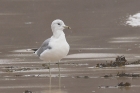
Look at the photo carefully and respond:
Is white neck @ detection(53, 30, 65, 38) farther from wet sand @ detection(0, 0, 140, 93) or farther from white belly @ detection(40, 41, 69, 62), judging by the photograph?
wet sand @ detection(0, 0, 140, 93)

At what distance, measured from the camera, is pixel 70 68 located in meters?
12.1

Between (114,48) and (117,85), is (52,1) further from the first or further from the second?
(117,85)

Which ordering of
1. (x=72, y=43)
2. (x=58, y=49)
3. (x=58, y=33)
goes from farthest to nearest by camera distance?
1. (x=72, y=43)
2. (x=58, y=33)
3. (x=58, y=49)

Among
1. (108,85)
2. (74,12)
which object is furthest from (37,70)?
(74,12)

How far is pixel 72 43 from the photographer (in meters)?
17.8

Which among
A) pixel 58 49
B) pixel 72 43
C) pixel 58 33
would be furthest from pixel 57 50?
pixel 72 43

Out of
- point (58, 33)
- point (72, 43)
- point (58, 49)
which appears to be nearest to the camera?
point (58, 49)

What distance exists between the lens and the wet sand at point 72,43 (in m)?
9.88

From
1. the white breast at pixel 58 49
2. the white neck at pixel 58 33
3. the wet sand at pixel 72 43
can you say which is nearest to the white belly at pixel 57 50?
the white breast at pixel 58 49

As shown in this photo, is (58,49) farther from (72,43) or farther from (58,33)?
(72,43)

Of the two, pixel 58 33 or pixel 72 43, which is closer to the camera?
pixel 58 33

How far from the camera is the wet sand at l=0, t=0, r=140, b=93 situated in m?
9.88

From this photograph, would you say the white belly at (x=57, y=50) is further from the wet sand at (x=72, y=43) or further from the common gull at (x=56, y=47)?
the wet sand at (x=72, y=43)

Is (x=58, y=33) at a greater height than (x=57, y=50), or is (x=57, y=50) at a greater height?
(x=58, y=33)
